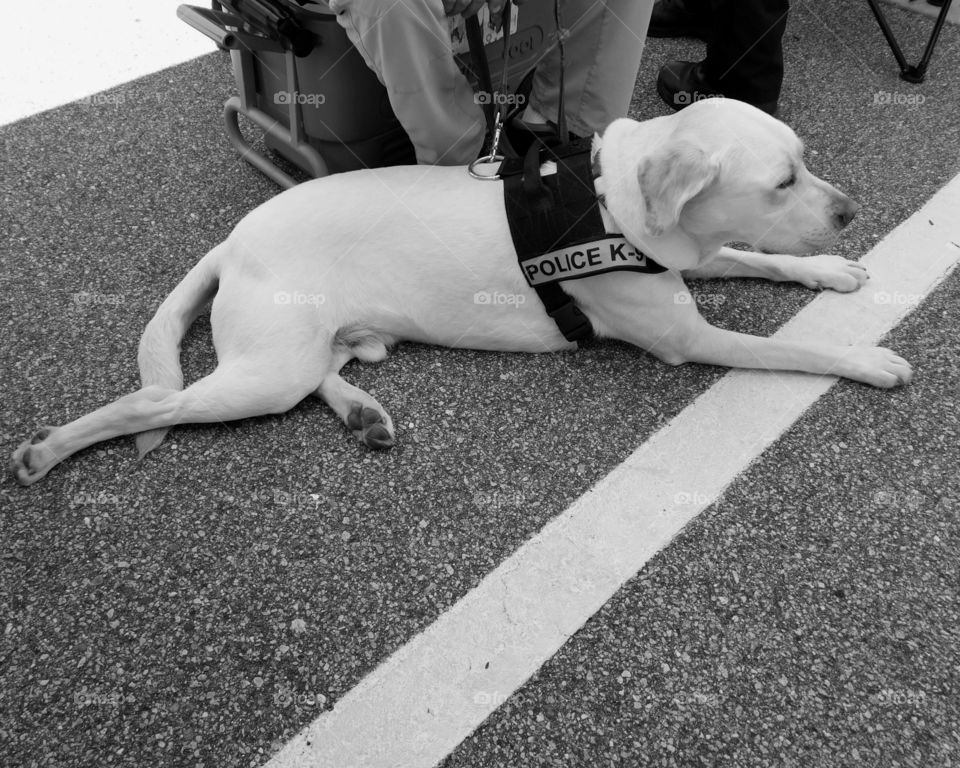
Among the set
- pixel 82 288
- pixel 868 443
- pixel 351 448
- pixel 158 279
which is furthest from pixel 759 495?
pixel 82 288

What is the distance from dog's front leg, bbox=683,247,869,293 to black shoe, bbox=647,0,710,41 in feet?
7.67

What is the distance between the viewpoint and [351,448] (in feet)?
7.25

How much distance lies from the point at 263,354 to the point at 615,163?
124 centimetres

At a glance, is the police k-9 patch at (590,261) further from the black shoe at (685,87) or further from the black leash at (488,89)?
the black shoe at (685,87)

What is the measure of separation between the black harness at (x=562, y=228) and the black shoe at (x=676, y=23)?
2.72m

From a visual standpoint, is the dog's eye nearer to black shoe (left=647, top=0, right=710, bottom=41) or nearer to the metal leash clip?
the metal leash clip

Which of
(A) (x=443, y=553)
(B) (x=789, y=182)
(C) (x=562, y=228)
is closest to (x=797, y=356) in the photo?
(B) (x=789, y=182)

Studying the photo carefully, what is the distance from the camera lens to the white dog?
2041 mm

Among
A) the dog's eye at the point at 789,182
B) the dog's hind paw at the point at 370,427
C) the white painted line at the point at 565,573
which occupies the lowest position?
→ the white painted line at the point at 565,573

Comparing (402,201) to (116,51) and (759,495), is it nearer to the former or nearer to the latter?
(759,495)

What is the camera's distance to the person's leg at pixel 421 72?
223 cm

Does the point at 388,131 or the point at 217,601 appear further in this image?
the point at 388,131

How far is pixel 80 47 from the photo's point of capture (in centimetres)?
397

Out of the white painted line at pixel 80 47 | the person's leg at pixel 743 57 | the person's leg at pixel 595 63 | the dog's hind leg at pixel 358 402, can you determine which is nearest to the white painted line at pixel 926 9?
the person's leg at pixel 743 57
